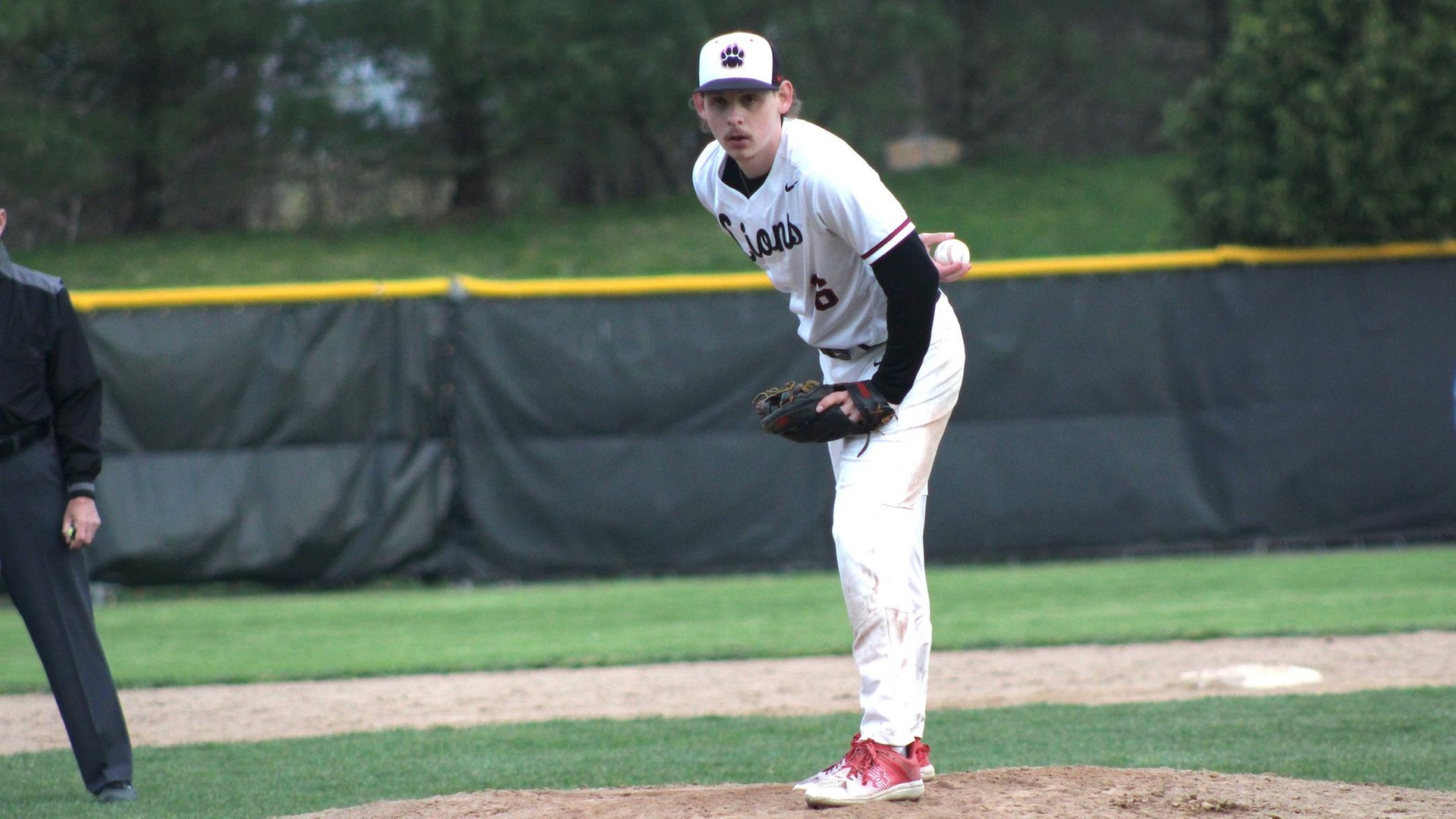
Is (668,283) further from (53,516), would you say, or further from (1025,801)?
(1025,801)

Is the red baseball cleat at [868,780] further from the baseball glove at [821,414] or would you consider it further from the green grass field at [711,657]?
the green grass field at [711,657]

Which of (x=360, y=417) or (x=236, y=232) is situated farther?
(x=236, y=232)

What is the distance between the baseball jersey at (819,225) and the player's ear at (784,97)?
0.04 metres

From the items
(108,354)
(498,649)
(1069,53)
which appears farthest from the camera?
(1069,53)

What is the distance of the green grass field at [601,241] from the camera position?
18453 millimetres

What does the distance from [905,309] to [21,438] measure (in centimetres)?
282

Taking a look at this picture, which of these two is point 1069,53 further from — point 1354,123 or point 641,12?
point 1354,123

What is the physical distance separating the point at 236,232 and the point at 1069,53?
14470mm

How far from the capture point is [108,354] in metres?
10.6

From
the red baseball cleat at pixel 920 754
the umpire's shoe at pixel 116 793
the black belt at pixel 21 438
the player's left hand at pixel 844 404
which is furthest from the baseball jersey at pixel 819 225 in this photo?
the umpire's shoe at pixel 116 793

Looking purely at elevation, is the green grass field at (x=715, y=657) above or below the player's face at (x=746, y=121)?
below

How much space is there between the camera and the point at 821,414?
3.70 meters

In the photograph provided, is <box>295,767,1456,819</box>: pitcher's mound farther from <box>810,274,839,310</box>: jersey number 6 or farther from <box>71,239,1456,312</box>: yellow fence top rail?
<box>71,239,1456,312</box>: yellow fence top rail

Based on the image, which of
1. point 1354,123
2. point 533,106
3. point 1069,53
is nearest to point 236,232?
point 533,106
